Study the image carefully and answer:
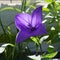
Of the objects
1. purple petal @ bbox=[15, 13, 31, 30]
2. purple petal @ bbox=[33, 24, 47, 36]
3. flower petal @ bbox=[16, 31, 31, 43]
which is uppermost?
purple petal @ bbox=[15, 13, 31, 30]

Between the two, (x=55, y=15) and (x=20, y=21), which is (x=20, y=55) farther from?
(x=20, y=21)

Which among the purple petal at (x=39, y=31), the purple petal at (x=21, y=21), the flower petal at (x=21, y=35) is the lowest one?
the flower petal at (x=21, y=35)

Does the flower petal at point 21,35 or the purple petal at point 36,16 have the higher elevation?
the purple petal at point 36,16

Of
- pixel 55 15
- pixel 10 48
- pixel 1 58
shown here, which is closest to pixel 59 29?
pixel 55 15

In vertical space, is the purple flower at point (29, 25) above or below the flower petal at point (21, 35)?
above

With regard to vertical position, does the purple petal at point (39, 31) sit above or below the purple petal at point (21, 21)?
Result: below

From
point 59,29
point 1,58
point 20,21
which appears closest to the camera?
point 20,21
